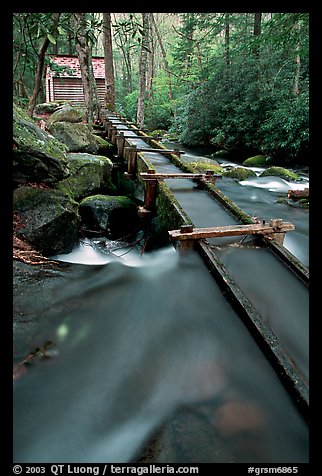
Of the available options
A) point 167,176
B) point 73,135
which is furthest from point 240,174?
point 73,135

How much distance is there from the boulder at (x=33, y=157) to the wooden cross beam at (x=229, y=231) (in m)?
2.67

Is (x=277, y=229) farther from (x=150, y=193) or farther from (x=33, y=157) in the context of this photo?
(x=33, y=157)

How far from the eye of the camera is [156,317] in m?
3.96

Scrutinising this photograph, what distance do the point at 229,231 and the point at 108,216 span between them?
3.57 m

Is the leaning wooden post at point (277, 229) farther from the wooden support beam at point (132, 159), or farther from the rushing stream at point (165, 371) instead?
the wooden support beam at point (132, 159)

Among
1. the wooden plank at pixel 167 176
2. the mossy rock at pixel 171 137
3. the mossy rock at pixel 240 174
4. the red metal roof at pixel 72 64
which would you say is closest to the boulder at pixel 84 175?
the wooden plank at pixel 167 176

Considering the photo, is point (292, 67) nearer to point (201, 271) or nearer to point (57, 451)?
point (201, 271)

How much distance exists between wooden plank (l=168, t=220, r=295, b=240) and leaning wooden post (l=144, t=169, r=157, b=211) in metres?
3.01

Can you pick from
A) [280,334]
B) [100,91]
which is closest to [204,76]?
[100,91]

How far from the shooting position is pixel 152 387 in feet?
9.75

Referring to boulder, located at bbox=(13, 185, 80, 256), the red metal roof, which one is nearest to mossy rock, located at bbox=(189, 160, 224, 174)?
boulder, located at bbox=(13, 185, 80, 256)
